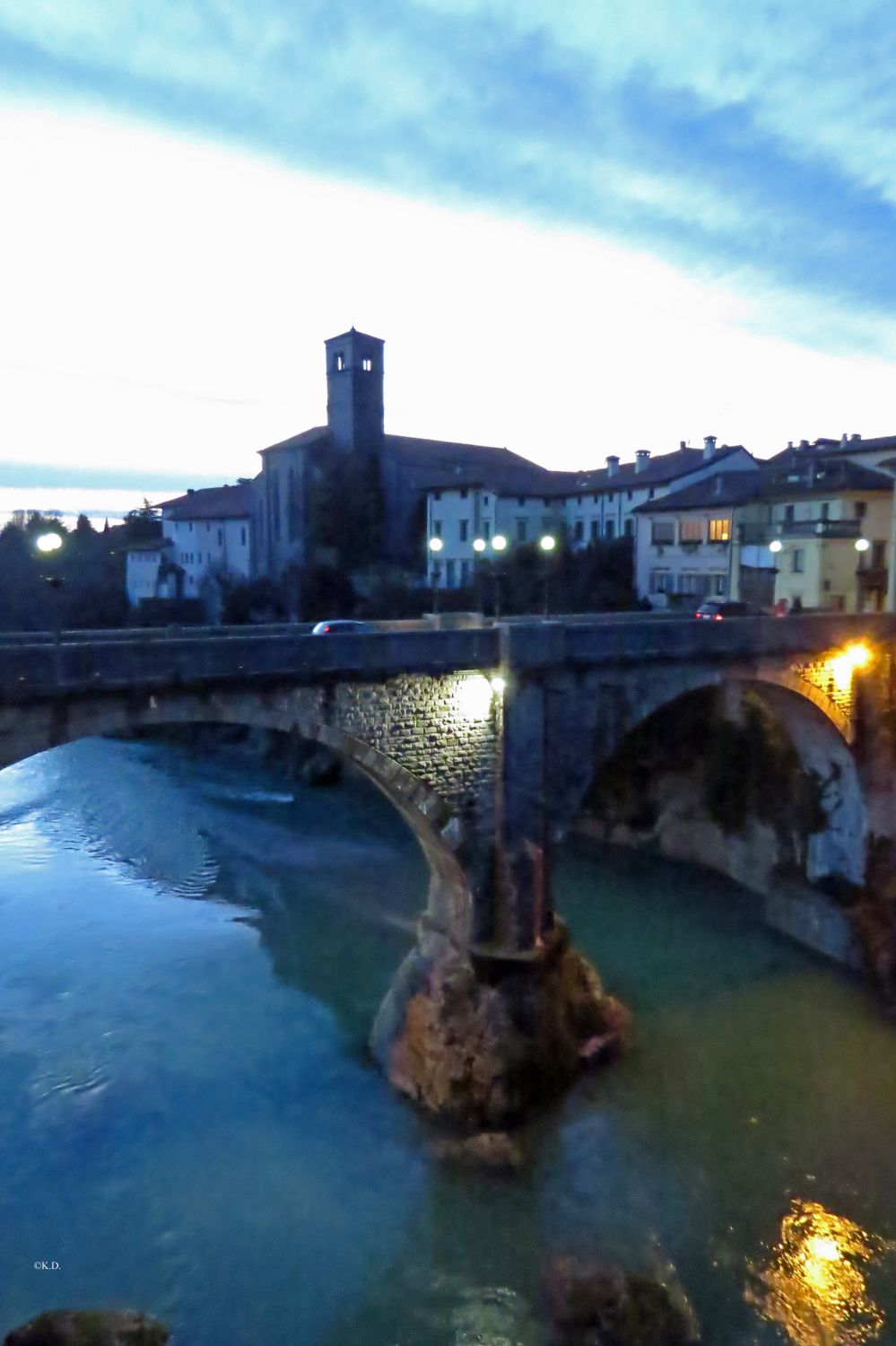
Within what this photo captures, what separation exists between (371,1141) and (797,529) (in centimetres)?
2423

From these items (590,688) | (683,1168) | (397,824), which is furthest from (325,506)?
(683,1168)

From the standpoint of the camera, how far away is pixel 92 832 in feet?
87.7

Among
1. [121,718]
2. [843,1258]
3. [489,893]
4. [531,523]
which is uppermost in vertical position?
[531,523]

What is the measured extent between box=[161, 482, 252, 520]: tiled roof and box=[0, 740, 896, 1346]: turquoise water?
38195 mm

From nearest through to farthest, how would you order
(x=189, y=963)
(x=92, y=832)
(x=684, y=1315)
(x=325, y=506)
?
(x=684, y=1315), (x=189, y=963), (x=92, y=832), (x=325, y=506)

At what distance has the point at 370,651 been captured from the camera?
11.6 meters

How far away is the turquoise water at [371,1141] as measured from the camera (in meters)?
9.77

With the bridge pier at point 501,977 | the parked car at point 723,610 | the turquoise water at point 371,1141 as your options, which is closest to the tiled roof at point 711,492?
Result: the parked car at point 723,610

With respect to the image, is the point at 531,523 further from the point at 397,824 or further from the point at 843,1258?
the point at 843,1258

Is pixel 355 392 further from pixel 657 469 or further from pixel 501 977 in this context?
pixel 501 977

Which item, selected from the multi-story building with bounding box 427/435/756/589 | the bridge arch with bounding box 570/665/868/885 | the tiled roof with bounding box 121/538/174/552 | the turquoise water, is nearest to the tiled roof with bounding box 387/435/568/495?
the multi-story building with bounding box 427/435/756/589

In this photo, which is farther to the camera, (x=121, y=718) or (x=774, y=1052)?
(x=774, y=1052)

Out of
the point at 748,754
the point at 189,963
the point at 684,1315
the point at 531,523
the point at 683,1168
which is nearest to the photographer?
the point at 684,1315

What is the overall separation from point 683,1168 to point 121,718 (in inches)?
356
